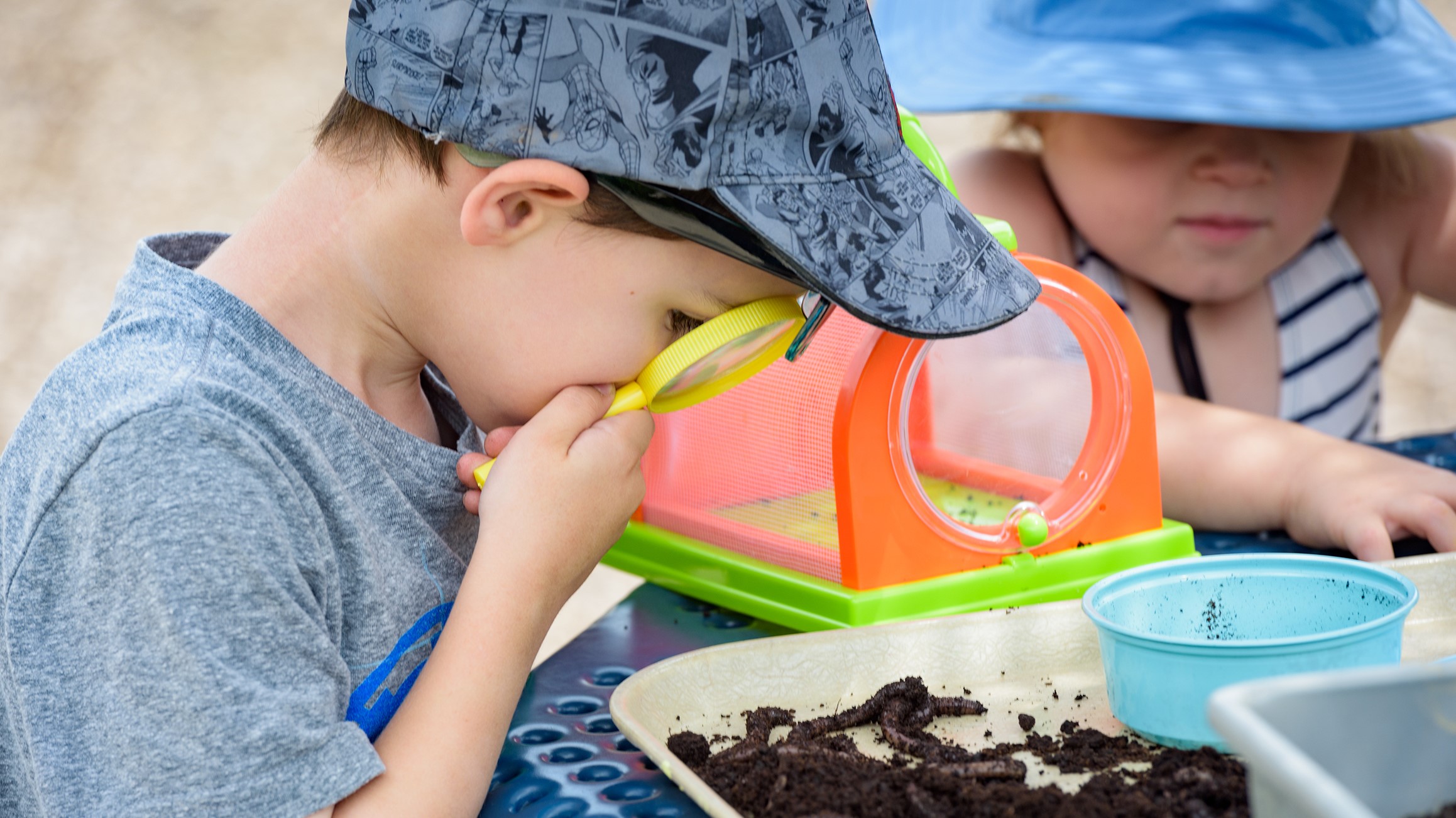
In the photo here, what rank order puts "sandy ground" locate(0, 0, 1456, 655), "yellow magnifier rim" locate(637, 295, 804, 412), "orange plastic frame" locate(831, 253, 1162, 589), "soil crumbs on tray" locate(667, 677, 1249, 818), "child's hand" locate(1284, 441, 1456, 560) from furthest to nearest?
"sandy ground" locate(0, 0, 1456, 655) < "child's hand" locate(1284, 441, 1456, 560) < "orange plastic frame" locate(831, 253, 1162, 589) < "yellow magnifier rim" locate(637, 295, 804, 412) < "soil crumbs on tray" locate(667, 677, 1249, 818)

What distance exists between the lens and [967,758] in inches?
30.6

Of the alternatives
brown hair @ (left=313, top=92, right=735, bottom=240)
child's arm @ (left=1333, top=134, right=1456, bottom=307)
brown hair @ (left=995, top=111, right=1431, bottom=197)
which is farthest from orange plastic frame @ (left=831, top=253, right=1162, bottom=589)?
child's arm @ (left=1333, top=134, right=1456, bottom=307)

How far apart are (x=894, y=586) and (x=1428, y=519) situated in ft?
1.63

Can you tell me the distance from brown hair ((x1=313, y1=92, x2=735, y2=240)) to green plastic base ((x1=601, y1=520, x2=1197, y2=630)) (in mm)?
350

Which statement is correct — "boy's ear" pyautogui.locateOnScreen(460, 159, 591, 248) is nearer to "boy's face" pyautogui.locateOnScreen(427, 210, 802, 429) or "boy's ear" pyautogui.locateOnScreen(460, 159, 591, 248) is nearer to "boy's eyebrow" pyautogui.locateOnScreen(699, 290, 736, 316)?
"boy's face" pyautogui.locateOnScreen(427, 210, 802, 429)

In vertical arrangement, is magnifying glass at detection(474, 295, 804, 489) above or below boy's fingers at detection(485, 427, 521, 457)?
above

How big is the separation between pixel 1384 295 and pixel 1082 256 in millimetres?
547

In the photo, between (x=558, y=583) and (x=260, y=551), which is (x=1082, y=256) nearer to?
(x=558, y=583)

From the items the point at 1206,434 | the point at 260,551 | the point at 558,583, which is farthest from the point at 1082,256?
the point at 260,551

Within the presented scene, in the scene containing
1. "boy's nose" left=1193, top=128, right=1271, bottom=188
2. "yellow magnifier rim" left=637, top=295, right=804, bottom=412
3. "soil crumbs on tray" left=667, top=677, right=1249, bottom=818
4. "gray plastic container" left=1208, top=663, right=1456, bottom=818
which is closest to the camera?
"gray plastic container" left=1208, top=663, right=1456, bottom=818

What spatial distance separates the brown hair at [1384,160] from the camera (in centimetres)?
186

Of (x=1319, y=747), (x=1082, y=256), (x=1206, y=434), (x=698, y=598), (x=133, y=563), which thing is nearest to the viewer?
(x=1319, y=747)

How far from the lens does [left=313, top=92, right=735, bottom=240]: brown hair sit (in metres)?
0.82

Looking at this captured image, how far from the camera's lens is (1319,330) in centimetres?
182
